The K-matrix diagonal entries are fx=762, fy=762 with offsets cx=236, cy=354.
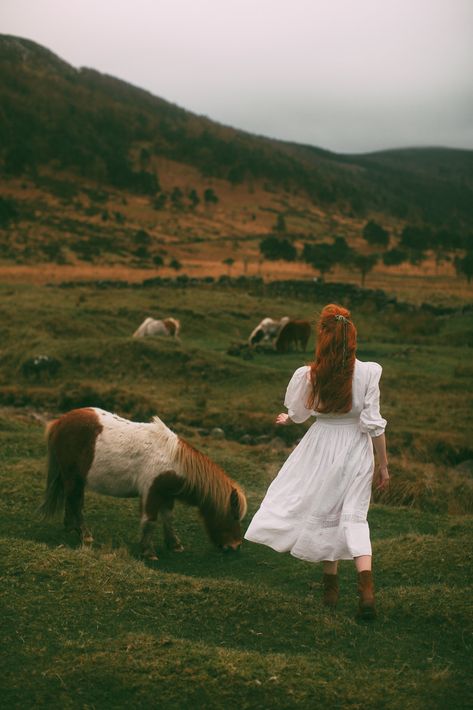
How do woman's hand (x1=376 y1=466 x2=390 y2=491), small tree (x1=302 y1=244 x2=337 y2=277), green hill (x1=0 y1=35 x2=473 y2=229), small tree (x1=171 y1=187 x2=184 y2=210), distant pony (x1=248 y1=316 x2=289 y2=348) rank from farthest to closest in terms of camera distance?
green hill (x1=0 y1=35 x2=473 y2=229)
small tree (x1=171 y1=187 x2=184 y2=210)
small tree (x1=302 y1=244 x2=337 y2=277)
distant pony (x1=248 y1=316 x2=289 y2=348)
woman's hand (x1=376 y1=466 x2=390 y2=491)

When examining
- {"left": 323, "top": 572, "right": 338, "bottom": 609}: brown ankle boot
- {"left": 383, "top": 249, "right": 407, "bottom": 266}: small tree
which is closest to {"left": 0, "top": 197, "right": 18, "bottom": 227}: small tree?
{"left": 383, "top": 249, "right": 407, "bottom": 266}: small tree

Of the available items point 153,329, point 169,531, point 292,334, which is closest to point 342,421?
point 169,531

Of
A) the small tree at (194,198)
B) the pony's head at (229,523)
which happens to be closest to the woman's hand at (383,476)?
the pony's head at (229,523)

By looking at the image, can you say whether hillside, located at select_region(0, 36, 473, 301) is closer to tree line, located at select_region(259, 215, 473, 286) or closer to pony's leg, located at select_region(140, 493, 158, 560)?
tree line, located at select_region(259, 215, 473, 286)

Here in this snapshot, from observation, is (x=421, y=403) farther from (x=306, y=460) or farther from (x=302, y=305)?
(x=302, y=305)

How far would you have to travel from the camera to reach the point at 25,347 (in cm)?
2402

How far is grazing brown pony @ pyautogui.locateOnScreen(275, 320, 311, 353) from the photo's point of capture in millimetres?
26625

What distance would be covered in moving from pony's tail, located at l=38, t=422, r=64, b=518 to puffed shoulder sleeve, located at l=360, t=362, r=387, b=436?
Result: 434 cm

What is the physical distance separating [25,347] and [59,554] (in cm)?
1781

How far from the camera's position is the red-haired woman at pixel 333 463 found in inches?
235

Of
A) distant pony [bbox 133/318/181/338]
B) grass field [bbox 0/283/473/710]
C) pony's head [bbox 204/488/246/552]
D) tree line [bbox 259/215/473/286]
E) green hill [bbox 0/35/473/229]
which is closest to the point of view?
grass field [bbox 0/283/473/710]

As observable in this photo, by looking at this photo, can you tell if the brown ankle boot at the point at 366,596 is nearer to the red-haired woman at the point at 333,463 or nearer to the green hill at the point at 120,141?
the red-haired woman at the point at 333,463

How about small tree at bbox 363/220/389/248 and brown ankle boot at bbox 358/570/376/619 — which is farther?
small tree at bbox 363/220/389/248

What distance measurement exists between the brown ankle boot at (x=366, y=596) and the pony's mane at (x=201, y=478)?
8.60ft
